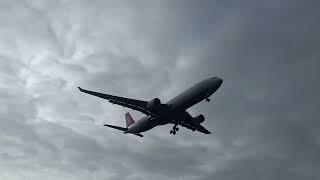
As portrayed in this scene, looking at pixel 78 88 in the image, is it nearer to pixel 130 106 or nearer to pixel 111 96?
pixel 111 96

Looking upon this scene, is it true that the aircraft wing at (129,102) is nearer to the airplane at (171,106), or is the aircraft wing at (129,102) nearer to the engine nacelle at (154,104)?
the airplane at (171,106)

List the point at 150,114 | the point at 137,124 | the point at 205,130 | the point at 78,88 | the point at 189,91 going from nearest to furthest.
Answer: the point at 78,88 → the point at 189,91 → the point at 150,114 → the point at 137,124 → the point at 205,130

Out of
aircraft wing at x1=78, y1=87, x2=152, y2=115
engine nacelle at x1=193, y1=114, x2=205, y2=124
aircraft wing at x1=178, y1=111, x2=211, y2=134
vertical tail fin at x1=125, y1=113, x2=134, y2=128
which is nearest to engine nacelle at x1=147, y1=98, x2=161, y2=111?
aircraft wing at x1=78, y1=87, x2=152, y2=115

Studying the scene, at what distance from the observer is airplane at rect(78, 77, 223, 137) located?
87.8 m

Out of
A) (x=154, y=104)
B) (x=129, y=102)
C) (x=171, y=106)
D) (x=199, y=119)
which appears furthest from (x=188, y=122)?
(x=129, y=102)

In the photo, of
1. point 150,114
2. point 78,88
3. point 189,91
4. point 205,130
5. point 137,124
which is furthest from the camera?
point 205,130

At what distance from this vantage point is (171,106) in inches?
3583

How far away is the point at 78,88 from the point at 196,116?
3363cm

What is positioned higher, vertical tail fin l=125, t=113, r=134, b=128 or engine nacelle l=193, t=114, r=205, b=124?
vertical tail fin l=125, t=113, r=134, b=128

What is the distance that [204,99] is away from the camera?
294 feet

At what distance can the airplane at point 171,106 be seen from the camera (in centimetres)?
8775

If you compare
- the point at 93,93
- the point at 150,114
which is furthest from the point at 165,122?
the point at 93,93

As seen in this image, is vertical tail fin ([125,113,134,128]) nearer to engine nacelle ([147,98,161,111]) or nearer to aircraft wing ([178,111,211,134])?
aircraft wing ([178,111,211,134])

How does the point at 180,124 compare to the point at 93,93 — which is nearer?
the point at 93,93
